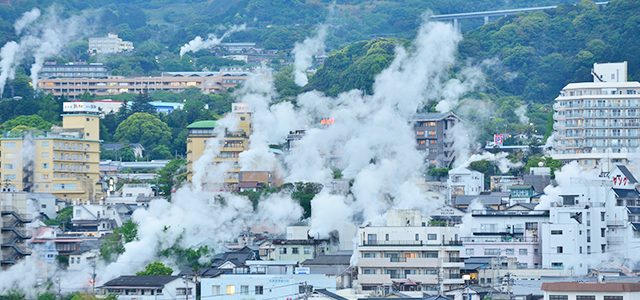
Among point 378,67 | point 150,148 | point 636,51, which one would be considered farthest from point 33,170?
point 636,51

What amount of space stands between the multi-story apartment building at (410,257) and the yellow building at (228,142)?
3547cm

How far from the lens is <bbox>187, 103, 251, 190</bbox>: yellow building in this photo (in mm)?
87688

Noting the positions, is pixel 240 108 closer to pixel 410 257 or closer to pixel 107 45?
pixel 410 257

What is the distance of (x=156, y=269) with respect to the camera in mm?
54625

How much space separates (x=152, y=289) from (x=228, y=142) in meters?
42.3

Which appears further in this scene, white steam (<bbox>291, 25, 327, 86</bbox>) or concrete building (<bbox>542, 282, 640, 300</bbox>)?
white steam (<bbox>291, 25, 327, 86</bbox>)

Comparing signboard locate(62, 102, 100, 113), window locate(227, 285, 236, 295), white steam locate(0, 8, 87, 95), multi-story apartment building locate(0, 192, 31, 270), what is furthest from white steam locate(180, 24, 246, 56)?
window locate(227, 285, 236, 295)

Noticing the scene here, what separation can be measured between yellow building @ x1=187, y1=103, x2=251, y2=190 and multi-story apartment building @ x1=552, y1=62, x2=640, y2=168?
27.3 meters

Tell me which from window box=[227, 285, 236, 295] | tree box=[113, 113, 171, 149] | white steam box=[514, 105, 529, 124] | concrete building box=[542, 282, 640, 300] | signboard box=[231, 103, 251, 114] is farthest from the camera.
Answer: tree box=[113, 113, 171, 149]

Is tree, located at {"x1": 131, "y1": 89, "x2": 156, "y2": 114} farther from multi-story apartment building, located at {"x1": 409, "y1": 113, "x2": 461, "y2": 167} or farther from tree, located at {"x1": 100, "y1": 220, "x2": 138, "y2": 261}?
tree, located at {"x1": 100, "y1": 220, "x2": 138, "y2": 261}

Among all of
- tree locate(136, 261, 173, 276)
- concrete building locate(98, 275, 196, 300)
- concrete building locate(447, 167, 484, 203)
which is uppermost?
concrete building locate(447, 167, 484, 203)

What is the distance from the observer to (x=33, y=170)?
88.8m

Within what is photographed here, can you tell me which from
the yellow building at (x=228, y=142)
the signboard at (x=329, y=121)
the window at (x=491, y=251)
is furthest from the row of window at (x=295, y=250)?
the signboard at (x=329, y=121)

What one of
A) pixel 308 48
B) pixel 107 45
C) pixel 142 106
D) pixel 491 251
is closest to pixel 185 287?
pixel 491 251
